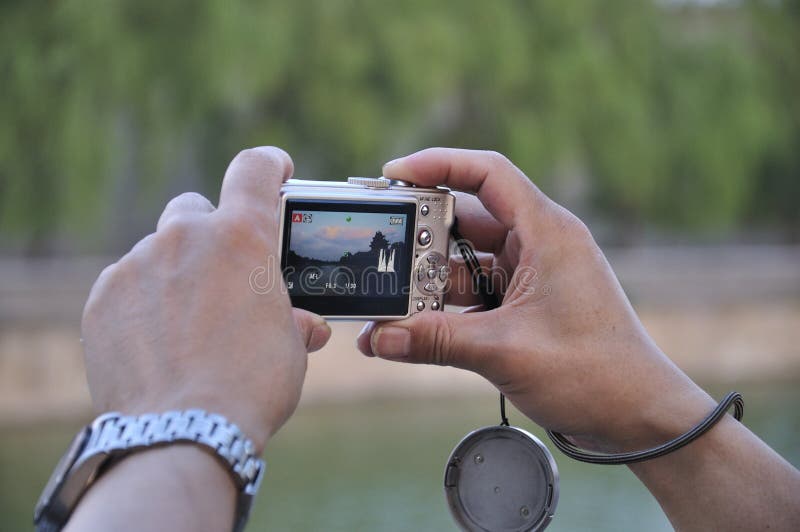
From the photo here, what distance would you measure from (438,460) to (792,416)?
115 inches

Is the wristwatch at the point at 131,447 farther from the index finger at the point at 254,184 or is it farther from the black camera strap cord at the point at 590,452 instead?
the black camera strap cord at the point at 590,452

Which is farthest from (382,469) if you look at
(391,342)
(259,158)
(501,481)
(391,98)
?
(259,158)

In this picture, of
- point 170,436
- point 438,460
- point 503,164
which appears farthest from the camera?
point 438,460

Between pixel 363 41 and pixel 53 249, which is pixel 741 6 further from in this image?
pixel 53 249

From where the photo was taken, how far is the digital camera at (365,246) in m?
1.02

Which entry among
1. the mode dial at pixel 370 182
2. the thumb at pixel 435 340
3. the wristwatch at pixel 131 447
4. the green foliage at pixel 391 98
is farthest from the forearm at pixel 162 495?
the green foliage at pixel 391 98

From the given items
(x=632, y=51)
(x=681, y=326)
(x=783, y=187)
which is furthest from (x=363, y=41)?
(x=783, y=187)

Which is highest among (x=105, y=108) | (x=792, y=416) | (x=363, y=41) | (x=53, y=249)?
(x=363, y=41)

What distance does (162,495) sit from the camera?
578 mm

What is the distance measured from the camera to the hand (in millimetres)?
638

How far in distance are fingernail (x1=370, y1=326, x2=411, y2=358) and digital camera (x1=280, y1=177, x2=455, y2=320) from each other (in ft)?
0.11

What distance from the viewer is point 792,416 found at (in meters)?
7.23

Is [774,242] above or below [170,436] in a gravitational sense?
below

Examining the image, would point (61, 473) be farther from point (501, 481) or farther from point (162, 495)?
point (501, 481)
